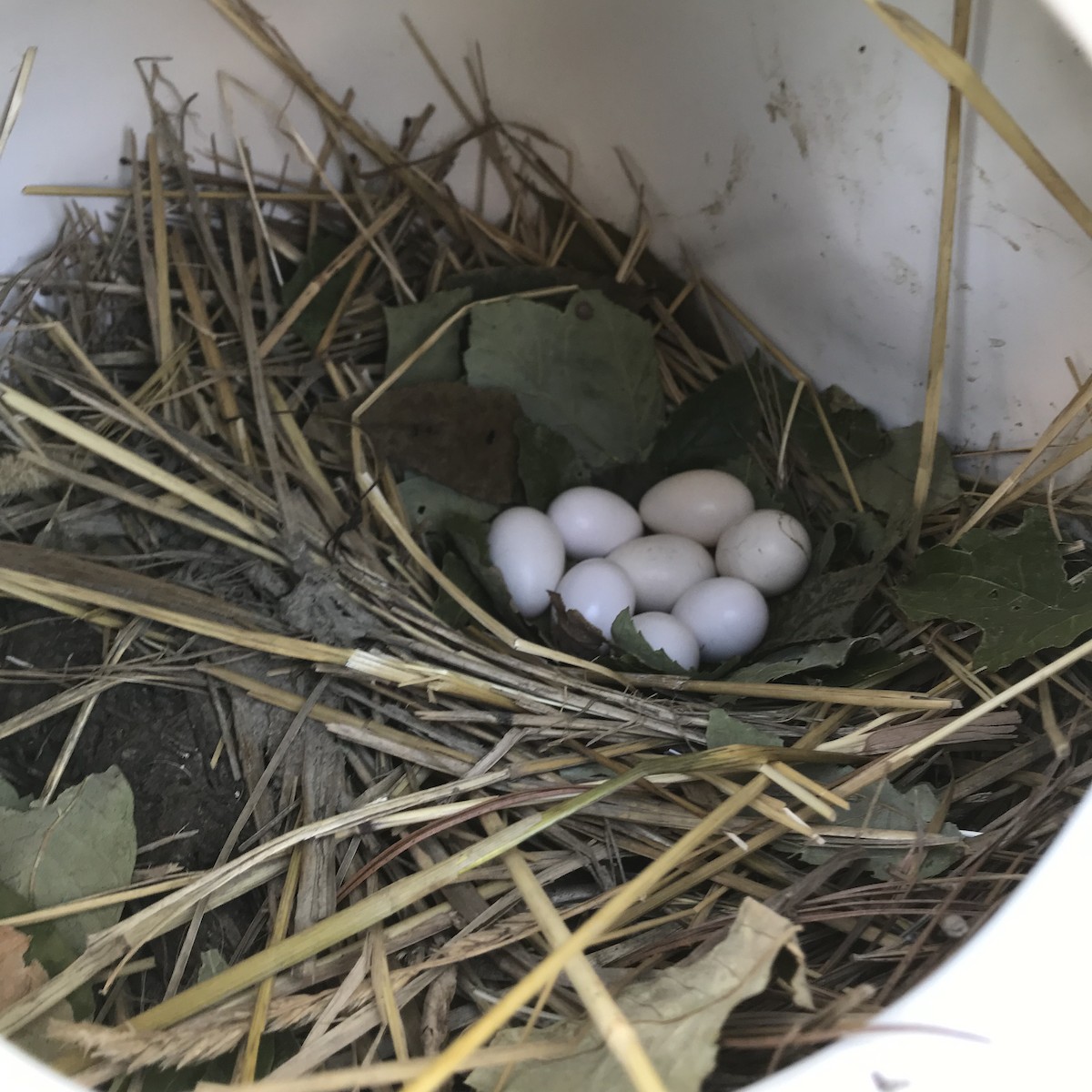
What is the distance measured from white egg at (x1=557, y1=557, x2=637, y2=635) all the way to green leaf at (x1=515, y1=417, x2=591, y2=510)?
4.7 inches

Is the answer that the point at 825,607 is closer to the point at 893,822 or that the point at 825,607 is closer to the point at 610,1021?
the point at 893,822

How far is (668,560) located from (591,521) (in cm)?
8

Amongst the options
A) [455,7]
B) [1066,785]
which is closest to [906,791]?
[1066,785]

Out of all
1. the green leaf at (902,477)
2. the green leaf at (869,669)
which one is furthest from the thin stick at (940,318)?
the green leaf at (869,669)

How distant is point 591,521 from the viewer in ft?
2.77

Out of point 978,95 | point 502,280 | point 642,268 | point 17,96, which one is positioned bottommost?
point 17,96

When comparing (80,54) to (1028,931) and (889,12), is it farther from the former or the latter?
(1028,931)

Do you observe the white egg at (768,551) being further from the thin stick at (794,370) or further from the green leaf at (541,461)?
the green leaf at (541,461)

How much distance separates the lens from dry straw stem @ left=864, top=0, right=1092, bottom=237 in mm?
504

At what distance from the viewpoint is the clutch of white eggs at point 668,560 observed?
76 centimetres

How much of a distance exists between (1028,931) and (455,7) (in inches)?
35.3

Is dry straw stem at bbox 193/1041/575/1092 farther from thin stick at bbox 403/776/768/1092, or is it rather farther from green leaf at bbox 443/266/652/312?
green leaf at bbox 443/266/652/312

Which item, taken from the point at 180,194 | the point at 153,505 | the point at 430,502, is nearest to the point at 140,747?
the point at 153,505

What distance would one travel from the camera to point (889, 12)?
503 millimetres
